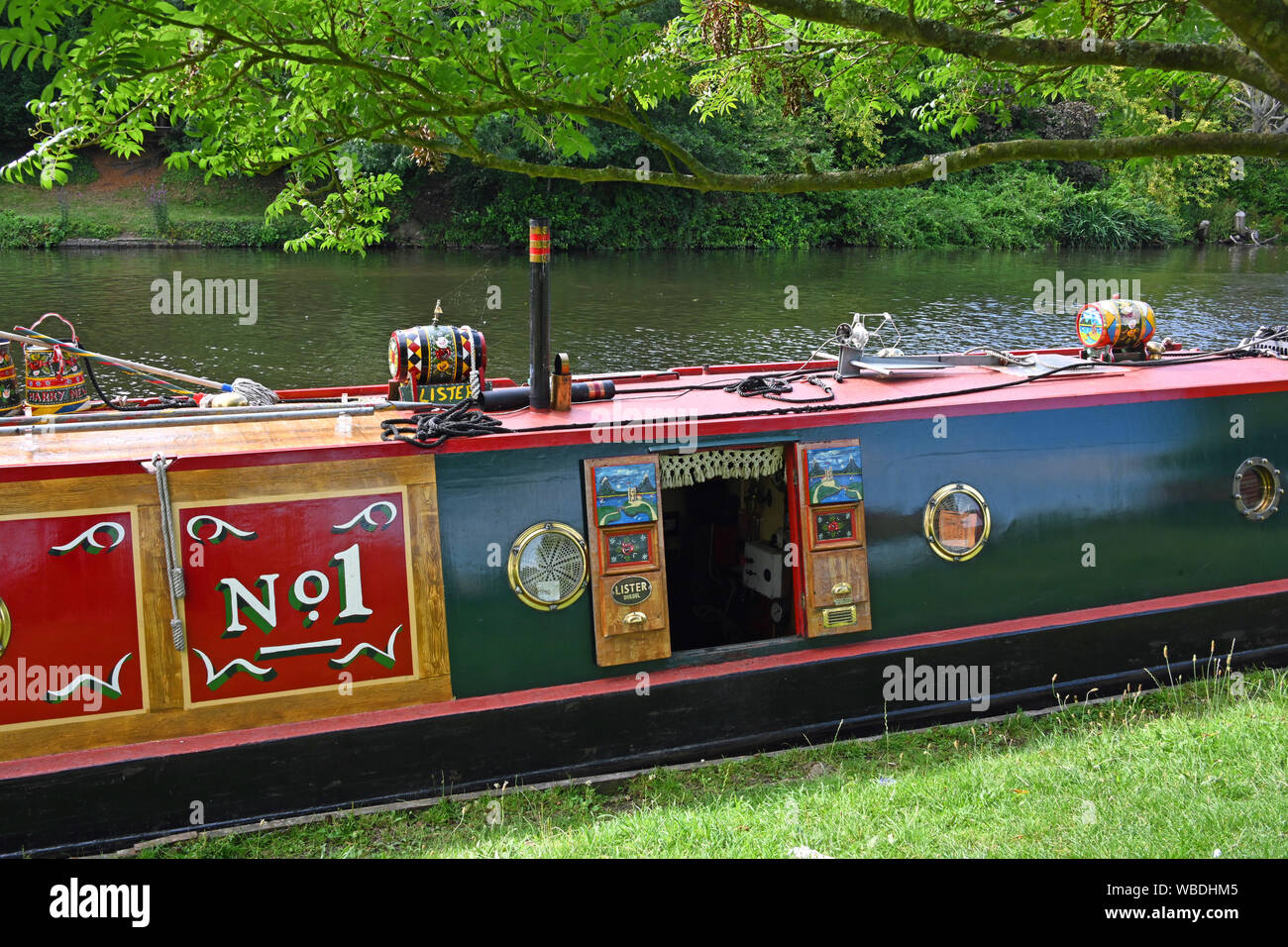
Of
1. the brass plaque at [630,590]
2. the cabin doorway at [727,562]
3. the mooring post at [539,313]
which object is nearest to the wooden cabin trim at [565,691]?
the brass plaque at [630,590]

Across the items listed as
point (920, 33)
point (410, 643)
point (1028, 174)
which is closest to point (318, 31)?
point (920, 33)

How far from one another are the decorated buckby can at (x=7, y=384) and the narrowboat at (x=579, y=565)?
0.05 meters

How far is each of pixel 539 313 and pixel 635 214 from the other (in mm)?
31291

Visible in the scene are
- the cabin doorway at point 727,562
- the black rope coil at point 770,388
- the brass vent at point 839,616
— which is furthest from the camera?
the cabin doorway at point 727,562

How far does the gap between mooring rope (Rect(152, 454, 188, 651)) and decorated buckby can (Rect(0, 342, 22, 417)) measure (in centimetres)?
248

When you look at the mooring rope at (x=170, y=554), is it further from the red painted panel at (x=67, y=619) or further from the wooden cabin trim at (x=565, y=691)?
the wooden cabin trim at (x=565, y=691)

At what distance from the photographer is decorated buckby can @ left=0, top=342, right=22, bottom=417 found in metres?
7.48

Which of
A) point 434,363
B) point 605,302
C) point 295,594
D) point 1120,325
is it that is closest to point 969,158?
point 434,363

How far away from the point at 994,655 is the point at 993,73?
140 inches

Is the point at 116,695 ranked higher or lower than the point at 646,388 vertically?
lower

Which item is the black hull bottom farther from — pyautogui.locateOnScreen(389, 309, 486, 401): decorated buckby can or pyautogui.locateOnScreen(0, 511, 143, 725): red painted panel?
pyautogui.locateOnScreen(389, 309, 486, 401): decorated buckby can

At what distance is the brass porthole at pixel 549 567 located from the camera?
639cm
